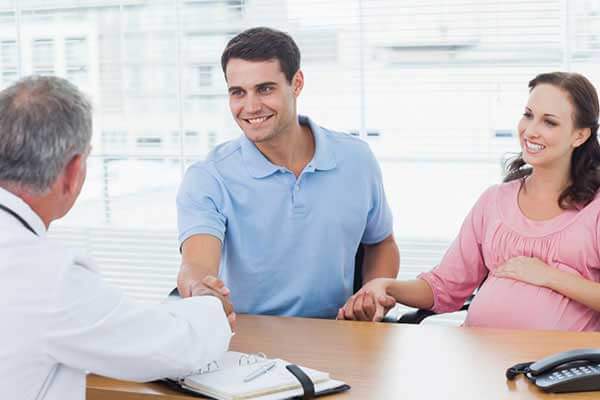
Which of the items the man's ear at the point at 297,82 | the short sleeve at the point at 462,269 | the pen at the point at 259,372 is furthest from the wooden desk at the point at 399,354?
the man's ear at the point at 297,82

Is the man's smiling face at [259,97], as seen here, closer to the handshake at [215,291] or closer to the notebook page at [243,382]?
the handshake at [215,291]

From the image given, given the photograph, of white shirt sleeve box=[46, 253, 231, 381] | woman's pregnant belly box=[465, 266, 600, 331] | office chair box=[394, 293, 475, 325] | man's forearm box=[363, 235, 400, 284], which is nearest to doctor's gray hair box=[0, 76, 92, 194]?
white shirt sleeve box=[46, 253, 231, 381]

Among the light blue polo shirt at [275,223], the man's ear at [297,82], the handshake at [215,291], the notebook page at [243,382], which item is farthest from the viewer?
the man's ear at [297,82]

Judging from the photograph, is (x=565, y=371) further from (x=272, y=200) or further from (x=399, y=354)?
(x=272, y=200)

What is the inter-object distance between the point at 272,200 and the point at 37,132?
3.98 feet

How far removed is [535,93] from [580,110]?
135mm

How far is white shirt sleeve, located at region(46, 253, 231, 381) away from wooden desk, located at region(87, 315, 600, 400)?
14cm

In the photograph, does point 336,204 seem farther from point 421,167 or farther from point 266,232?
point 421,167

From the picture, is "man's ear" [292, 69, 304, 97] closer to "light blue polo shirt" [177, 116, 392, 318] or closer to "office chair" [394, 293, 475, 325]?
"light blue polo shirt" [177, 116, 392, 318]

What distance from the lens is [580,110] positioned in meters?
2.56

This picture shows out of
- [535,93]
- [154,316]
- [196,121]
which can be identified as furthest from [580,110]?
[196,121]

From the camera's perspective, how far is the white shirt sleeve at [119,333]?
150cm

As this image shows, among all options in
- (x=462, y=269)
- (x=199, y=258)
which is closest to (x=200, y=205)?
(x=199, y=258)

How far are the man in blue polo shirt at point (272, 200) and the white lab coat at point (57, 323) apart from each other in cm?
98
